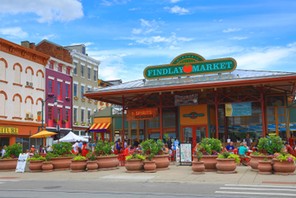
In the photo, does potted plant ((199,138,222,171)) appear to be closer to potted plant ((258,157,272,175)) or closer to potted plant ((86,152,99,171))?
potted plant ((258,157,272,175))

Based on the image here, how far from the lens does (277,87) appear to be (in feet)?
88.6

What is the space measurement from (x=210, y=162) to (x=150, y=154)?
123 inches

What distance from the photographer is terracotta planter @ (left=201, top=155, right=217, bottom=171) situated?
61.3 feet

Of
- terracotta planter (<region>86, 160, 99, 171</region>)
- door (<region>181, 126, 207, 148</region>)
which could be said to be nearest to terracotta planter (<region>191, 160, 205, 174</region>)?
terracotta planter (<region>86, 160, 99, 171</region>)

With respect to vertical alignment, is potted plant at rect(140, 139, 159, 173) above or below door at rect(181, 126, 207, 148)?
below

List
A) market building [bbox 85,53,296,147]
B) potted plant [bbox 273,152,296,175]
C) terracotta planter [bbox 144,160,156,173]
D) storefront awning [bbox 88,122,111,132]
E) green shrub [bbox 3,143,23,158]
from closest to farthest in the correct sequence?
potted plant [bbox 273,152,296,175] < terracotta planter [bbox 144,160,156,173] < green shrub [bbox 3,143,23,158] < market building [bbox 85,53,296,147] < storefront awning [bbox 88,122,111,132]

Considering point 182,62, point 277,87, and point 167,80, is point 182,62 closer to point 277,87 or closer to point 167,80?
point 167,80

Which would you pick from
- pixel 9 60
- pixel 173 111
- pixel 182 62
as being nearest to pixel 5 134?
pixel 9 60

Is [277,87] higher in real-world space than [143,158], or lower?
higher

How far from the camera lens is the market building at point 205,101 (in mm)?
26391

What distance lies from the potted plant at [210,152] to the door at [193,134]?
958 centimetres

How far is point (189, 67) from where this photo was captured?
27641mm

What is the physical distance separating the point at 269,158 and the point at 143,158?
6082 mm

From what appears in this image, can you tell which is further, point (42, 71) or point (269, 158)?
point (42, 71)
